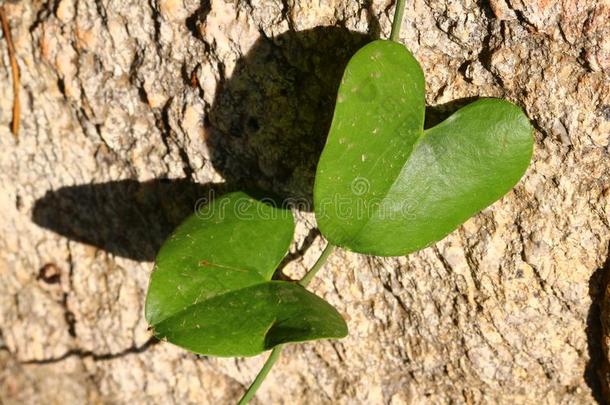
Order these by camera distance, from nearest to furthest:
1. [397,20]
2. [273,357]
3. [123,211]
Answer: [397,20] < [273,357] < [123,211]

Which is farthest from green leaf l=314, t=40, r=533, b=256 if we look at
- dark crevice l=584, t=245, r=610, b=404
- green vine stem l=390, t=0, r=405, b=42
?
dark crevice l=584, t=245, r=610, b=404

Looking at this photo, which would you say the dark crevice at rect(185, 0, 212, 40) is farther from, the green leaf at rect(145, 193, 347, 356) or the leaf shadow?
the green leaf at rect(145, 193, 347, 356)

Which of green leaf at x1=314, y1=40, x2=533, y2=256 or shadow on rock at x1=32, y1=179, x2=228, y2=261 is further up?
green leaf at x1=314, y1=40, x2=533, y2=256

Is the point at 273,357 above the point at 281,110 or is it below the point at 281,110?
below

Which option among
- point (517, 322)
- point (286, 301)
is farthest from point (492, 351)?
point (286, 301)

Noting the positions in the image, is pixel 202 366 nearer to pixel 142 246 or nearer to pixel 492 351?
pixel 142 246

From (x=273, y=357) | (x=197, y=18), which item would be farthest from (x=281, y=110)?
(x=273, y=357)

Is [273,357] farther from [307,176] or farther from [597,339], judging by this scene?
[597,339]
